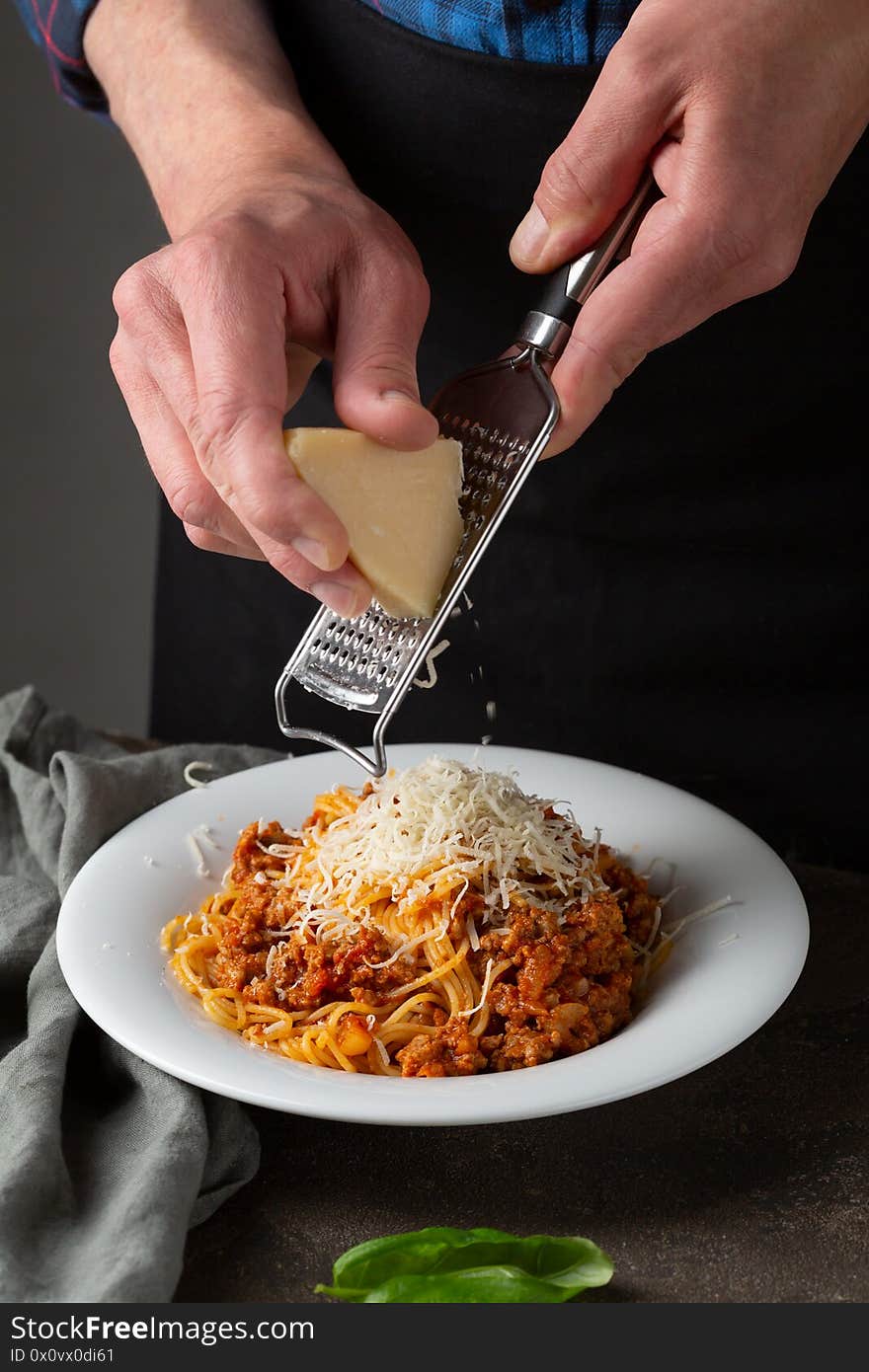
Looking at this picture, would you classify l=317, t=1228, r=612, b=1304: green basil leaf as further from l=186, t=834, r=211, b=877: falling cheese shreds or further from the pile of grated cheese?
l=186, t=834, r=211, b=877: falling cheese shreds

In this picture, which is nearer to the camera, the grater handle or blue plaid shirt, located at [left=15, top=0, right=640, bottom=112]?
the grater handle

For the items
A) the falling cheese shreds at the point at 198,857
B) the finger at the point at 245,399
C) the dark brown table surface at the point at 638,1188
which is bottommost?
the falling cheese shreds at the point at 198,857

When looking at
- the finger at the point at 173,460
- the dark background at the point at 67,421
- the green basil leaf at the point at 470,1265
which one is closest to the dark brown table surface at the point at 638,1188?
the green basil leaf at the point at 470,1265

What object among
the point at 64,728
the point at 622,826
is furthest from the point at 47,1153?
the point at 64,728

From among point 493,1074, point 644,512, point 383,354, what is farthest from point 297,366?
point 493,1074

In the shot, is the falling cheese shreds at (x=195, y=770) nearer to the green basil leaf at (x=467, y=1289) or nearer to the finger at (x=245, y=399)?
the finger at (x=245, y=399)

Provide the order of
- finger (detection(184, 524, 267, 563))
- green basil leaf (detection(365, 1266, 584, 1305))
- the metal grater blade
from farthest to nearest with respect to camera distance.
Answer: finger (detection(184, 524, 267, 563))
the metal grater blade
green basil leaf (detection(365, 1266, 584, 1305))

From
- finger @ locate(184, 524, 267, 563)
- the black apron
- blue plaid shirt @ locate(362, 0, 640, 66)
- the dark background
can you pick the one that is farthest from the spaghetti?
the dark background

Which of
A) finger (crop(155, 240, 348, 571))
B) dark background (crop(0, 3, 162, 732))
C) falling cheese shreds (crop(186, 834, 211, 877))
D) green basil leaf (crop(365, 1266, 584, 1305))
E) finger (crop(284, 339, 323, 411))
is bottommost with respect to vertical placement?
dark background (crop(0, 3, 162, 732))
